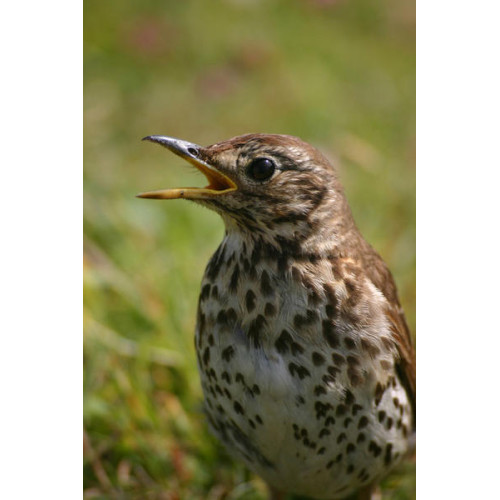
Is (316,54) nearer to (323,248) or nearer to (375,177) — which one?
(375,177)

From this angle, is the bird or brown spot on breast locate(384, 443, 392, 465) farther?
brown spot on breast locate(384, 443, 392, 465)

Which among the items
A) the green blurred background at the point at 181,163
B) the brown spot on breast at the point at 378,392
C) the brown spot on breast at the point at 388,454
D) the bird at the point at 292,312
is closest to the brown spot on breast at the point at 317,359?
the bird at the point at 292,312

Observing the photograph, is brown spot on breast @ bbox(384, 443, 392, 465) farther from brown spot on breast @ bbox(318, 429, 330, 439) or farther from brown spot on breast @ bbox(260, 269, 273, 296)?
brown spot on breast @ bbox(260, 269, 273, 296)


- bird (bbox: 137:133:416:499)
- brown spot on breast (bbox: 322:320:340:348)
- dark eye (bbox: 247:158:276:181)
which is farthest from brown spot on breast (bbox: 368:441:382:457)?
dark eye (bbox: 247:158:276:181)

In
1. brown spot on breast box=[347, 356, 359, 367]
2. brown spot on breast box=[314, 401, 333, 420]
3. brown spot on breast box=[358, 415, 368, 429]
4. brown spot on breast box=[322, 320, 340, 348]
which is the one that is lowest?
brown spot on breast box=[358, 415, 368, 429]

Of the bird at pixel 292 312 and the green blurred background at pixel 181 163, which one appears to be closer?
the bird at pixel 292 312

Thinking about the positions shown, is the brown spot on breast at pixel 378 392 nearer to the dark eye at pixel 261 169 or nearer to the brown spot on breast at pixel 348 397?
the brown spot on breast at pixel 348 397

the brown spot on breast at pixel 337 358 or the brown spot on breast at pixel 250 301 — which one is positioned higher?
the brown spot on breast at pixel 250 301

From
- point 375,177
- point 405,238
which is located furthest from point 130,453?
point 375,177
